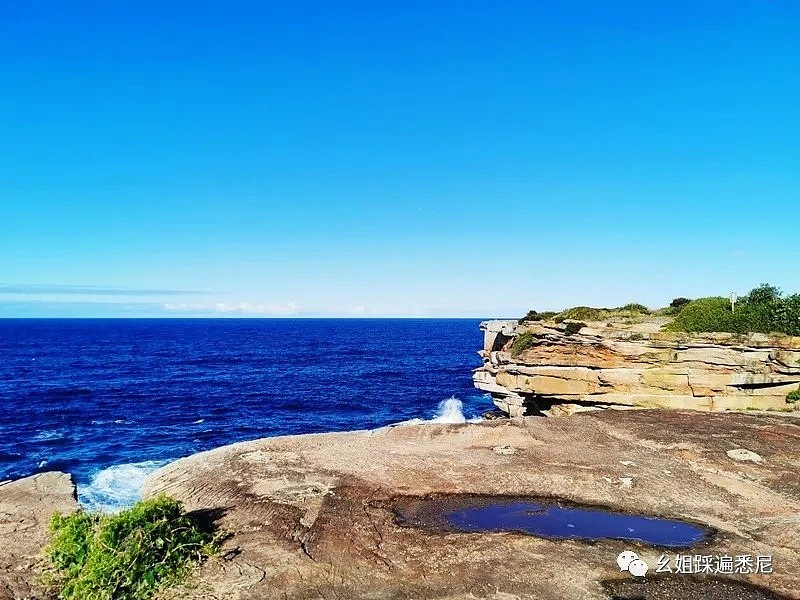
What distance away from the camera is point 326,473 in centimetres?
2323

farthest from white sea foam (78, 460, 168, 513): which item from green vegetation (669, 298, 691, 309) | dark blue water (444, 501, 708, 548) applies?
green vegetation (669, 298, 691, 309)

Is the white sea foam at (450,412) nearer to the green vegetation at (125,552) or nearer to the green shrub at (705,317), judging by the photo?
the green shrub at (705,317)

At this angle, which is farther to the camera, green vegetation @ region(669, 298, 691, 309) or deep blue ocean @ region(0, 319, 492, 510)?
green vegetation @ region(669, 298, 691, 309)

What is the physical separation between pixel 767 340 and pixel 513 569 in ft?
85.5

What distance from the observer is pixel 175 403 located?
57375mm

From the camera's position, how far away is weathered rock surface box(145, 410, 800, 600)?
14375mm

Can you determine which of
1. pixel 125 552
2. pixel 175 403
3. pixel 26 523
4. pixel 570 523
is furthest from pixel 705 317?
pixel 175 403

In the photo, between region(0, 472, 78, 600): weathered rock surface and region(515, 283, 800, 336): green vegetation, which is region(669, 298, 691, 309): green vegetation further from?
region(0, 472, 78, 600): weathered rock surface

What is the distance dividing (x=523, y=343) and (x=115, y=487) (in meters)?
26.8

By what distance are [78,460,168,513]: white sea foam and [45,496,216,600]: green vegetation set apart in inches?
361

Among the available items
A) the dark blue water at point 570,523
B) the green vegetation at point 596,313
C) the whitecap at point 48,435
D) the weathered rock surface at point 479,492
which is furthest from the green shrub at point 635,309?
the whitecap at point 48,435

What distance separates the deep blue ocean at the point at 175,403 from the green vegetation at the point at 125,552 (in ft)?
37.2

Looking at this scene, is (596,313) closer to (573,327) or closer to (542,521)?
(573,327)

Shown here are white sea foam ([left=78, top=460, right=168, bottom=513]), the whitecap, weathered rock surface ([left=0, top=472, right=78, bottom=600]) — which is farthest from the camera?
the whitecap
